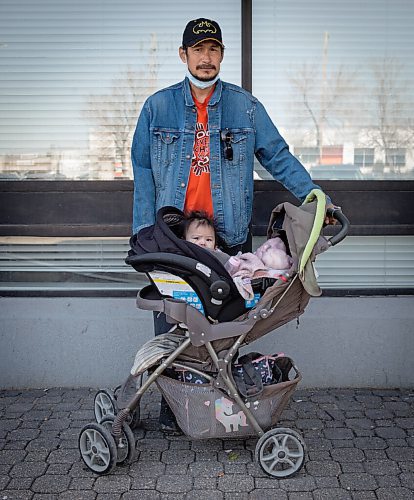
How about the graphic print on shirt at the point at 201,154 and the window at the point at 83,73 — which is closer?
the graphic print on shirt at the point at 201,154

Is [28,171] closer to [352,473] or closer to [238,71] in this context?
[238,71]

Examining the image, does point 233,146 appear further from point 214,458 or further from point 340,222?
point 214,458

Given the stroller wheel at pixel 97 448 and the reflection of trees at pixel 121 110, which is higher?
the reflection of trees at pixel 121 110

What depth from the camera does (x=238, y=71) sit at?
219 inches

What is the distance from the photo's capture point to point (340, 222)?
3969mm

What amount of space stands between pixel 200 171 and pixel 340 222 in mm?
936

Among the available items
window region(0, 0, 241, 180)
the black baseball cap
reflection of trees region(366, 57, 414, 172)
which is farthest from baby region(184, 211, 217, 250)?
reflection of trees region(366, 57, 414, 172)

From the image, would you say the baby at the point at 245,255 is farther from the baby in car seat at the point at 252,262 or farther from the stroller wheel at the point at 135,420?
the stroller wheel at the point at 135,420

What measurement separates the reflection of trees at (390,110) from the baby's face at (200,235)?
1929mm

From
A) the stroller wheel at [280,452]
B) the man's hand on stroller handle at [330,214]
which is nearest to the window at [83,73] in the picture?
the man's hand on stroller handle at [330,214]

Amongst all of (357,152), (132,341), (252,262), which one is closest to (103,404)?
(132,341)

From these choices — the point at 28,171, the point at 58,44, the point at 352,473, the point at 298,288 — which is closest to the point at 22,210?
the point at 28,171

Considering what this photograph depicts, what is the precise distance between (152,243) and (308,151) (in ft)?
6.74

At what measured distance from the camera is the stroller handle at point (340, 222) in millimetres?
3865
